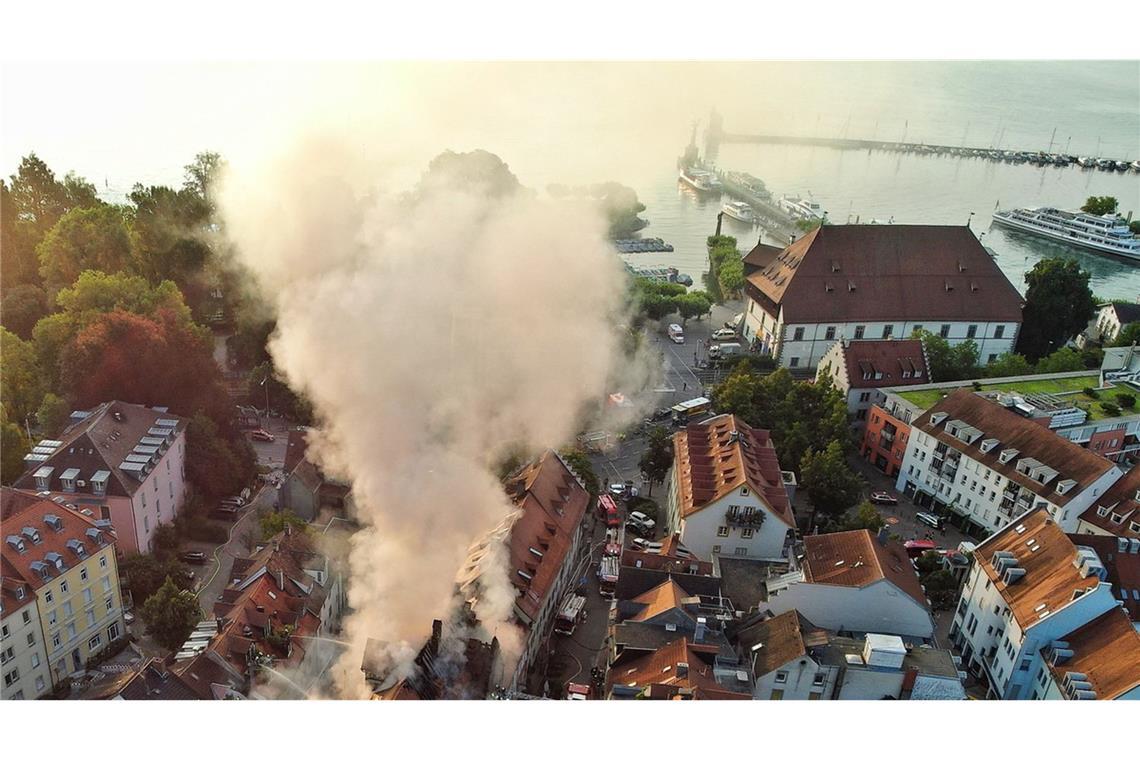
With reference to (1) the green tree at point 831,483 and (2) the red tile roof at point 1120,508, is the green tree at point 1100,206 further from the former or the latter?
(1) the green tree at point 831,483

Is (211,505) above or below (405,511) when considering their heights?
below

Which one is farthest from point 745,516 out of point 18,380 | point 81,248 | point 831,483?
point 81,248

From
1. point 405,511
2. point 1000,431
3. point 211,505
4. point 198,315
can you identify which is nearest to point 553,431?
point 405,511

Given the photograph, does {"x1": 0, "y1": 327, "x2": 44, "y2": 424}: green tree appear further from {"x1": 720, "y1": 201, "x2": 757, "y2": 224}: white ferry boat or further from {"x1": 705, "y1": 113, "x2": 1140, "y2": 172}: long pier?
{"x1": 705, "y1": 113, "x2": 1140, "y2": 172}: long pier

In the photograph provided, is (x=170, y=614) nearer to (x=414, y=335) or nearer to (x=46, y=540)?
(x=46, y=540)

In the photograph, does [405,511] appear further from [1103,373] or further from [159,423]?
[1103,373]
